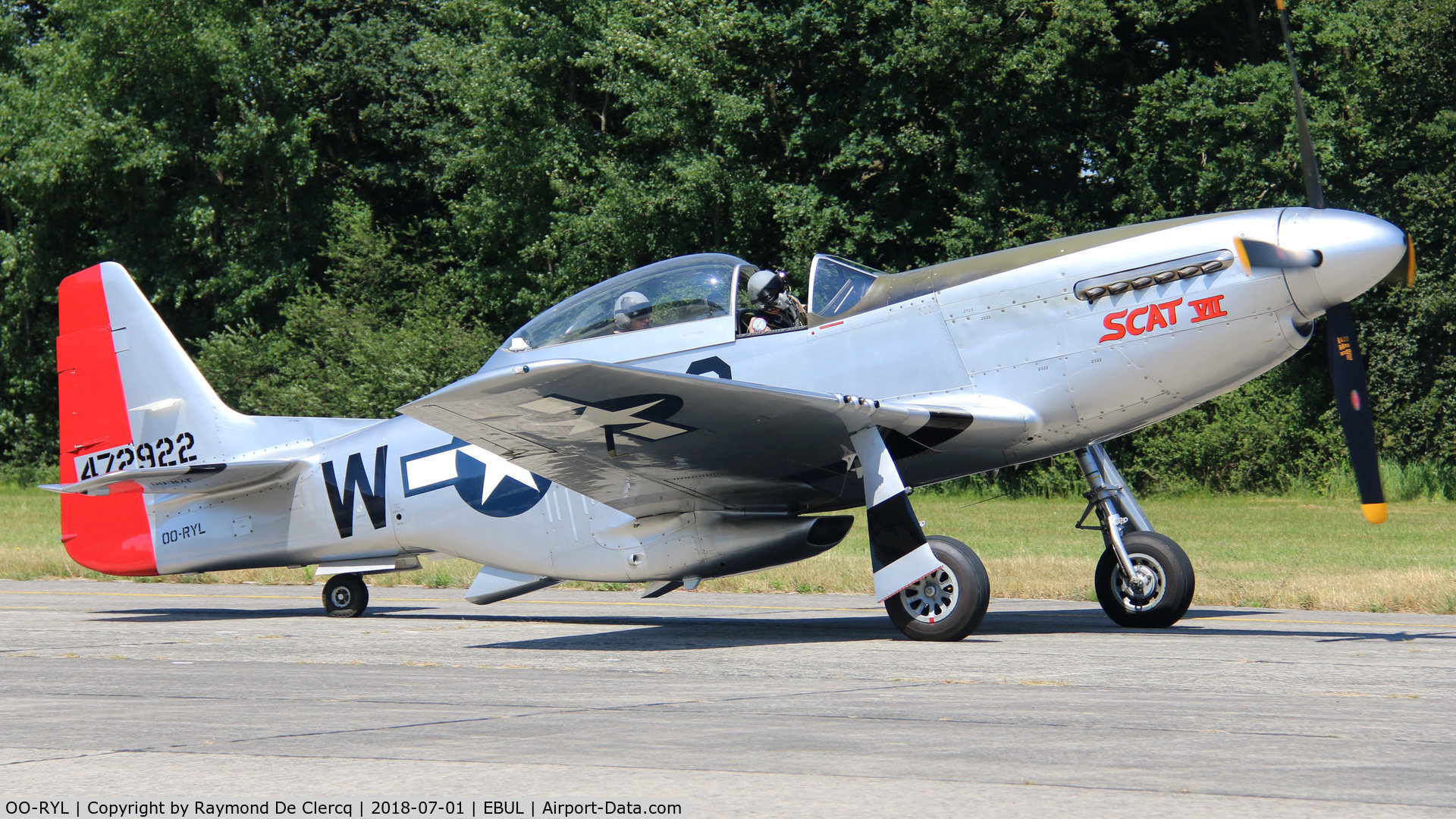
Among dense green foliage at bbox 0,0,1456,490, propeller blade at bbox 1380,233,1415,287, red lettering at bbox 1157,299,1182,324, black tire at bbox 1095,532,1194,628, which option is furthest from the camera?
dense green foliage at bbox 0,0,1456,490

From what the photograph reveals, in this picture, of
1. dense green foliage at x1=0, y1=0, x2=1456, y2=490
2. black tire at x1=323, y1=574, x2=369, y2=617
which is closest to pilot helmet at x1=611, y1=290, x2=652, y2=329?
black tire at x1=323, y1=574, x2=369, y2=617

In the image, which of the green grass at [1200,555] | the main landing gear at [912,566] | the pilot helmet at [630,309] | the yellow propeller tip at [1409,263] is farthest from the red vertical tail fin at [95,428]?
the yellow propeller tip at [1409,263]

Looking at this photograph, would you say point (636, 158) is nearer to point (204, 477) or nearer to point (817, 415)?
Result: point (204, 477)

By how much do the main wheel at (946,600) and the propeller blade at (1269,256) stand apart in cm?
261

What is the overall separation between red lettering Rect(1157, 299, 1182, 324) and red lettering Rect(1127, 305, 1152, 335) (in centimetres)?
10

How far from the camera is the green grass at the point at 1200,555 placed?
12.0 m

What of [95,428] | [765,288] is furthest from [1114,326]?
[95,428]

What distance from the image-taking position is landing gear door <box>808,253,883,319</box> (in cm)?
938

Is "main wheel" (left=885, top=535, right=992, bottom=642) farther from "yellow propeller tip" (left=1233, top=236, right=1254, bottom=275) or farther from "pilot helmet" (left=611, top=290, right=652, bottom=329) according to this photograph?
"pilot helmet" (left=611, top=290, right=652, bottom=329)

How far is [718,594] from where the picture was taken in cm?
1412

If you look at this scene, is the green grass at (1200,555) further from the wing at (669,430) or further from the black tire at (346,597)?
the wing at (669,430)

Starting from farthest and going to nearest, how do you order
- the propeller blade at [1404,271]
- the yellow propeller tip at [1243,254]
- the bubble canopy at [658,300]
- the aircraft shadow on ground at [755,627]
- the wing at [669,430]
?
the bubble canopy at [658,300]
the aircraft shadow on ground at [755,627]
the yellow propeller tip at [1243,254]
the propeller blade at [1404,271]
the wing at [669,430]

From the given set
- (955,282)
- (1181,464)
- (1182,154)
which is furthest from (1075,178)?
(955,282)

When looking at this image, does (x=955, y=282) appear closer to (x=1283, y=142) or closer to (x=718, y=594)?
(x=718, y=594)
